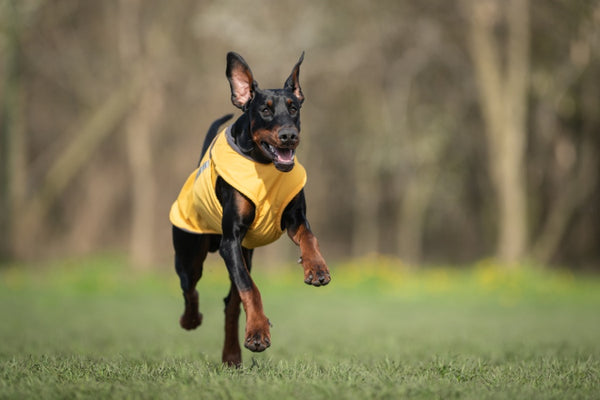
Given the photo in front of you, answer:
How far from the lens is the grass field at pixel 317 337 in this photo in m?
3.56

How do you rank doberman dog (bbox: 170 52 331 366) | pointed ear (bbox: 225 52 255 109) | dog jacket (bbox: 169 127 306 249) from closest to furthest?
doberman dog (bbox: 170 52 331 366)
dog jacket (bbox: 169 127 306 249)
pointed ear (bbox: 225 52 255 109)

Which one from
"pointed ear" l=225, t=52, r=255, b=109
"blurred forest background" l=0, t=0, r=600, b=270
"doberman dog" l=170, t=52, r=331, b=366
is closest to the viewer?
"doberman dog" l=170, t=52, r=331, b=366

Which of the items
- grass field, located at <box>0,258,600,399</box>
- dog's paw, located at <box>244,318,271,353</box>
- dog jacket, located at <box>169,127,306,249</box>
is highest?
dog jacket, located at <box>169,127,306,249</box>

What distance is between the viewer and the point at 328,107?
2156 centimetres

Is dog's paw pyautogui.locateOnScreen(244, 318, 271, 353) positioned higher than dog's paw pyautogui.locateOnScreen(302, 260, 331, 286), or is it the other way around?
dog's paw pyautogui.locateOnScreen(302, 260, 331, 286)

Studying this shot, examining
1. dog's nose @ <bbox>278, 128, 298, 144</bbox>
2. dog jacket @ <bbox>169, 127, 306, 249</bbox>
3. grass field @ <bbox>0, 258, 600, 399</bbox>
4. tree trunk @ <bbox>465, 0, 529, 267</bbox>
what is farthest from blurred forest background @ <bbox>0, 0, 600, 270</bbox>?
dog's nose @ <bbox>278, 128, 298, 144</bbox>

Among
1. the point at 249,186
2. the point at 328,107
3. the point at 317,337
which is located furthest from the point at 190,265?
the point at 328,107

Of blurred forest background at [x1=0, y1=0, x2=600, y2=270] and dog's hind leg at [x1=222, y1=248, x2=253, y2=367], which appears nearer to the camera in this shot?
dog's hind leg at [x1=222, y1=248, x2=253, y2=367]

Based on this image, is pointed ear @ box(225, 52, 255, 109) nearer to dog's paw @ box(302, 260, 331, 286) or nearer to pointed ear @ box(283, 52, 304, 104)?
pointed ear @ box(283, 52, 304, 104)

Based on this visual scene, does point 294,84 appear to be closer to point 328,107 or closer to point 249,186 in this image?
point 249,186

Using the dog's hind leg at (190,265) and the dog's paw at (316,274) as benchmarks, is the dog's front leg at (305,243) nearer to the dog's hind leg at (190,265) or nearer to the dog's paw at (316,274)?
the dog's paw at (316,274)

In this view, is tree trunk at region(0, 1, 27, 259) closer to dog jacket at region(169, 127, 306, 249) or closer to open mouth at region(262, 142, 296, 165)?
dog jacket at region(169, 127, 306, 249)

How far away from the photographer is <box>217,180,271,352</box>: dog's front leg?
4.08 metres

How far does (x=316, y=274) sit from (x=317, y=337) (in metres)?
4.45
